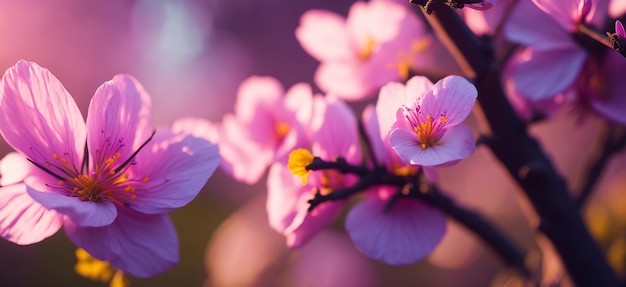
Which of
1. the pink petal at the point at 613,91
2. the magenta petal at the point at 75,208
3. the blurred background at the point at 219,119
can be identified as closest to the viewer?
the magenta petal at the point at 75,208

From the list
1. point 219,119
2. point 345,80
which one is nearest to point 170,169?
point 345,80

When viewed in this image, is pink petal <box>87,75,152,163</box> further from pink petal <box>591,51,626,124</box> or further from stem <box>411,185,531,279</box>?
pink petal <box>591,51,626,124</box>

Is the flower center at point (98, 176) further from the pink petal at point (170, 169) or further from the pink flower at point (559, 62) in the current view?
the pink flower at point (559, 62)

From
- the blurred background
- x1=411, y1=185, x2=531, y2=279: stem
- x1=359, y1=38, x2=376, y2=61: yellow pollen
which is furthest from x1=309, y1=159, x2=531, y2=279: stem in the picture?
the blurred background

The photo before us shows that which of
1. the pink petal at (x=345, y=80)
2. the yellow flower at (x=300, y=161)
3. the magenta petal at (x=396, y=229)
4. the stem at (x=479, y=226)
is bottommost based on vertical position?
the stem at (x=479, y=226)

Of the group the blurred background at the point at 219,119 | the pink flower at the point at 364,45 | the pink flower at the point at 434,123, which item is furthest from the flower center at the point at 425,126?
the blurred background at the point at 219,119

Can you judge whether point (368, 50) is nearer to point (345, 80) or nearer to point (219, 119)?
point (345, 80)
